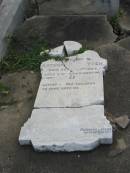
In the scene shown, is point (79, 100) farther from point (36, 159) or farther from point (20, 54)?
point (20, 54)

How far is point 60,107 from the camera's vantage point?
10.2ft

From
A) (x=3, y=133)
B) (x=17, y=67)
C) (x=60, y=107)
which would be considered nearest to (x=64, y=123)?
(x=60, y=107)

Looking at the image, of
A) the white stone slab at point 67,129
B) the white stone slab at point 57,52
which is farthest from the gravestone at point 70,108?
the white stone slab at point 57,52

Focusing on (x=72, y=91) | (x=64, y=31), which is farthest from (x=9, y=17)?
(x=72, y=91)

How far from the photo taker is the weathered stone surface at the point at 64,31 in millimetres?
4012

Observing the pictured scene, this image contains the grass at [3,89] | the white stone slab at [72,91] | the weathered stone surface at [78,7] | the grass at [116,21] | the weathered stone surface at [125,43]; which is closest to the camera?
the white stone slab at [72,91]

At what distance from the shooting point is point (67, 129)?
287 cm

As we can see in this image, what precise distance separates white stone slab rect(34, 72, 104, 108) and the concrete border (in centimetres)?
82

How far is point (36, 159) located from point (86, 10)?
227cm

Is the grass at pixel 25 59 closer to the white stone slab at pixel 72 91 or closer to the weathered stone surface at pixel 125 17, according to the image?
the white stone slab at pixel 72 91

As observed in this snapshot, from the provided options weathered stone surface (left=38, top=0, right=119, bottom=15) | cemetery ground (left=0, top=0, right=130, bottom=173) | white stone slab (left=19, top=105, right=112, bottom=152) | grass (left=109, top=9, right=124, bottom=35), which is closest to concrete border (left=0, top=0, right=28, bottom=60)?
cemetery ground (left=0, top=0, right=130, bottom=173)

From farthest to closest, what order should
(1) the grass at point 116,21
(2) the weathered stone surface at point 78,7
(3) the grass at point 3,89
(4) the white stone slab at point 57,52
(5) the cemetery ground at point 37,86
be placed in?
(2) the weathered stone surface at point 78,7, (1) the grass at point 116,21, (4) the white stone slab at point 57,52, (3) the grass at point 3,89, (5) the cemetery ground at point 37,86

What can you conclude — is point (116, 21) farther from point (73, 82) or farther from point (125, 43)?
point (73, 82)

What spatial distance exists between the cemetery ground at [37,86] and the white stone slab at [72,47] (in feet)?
0.27
